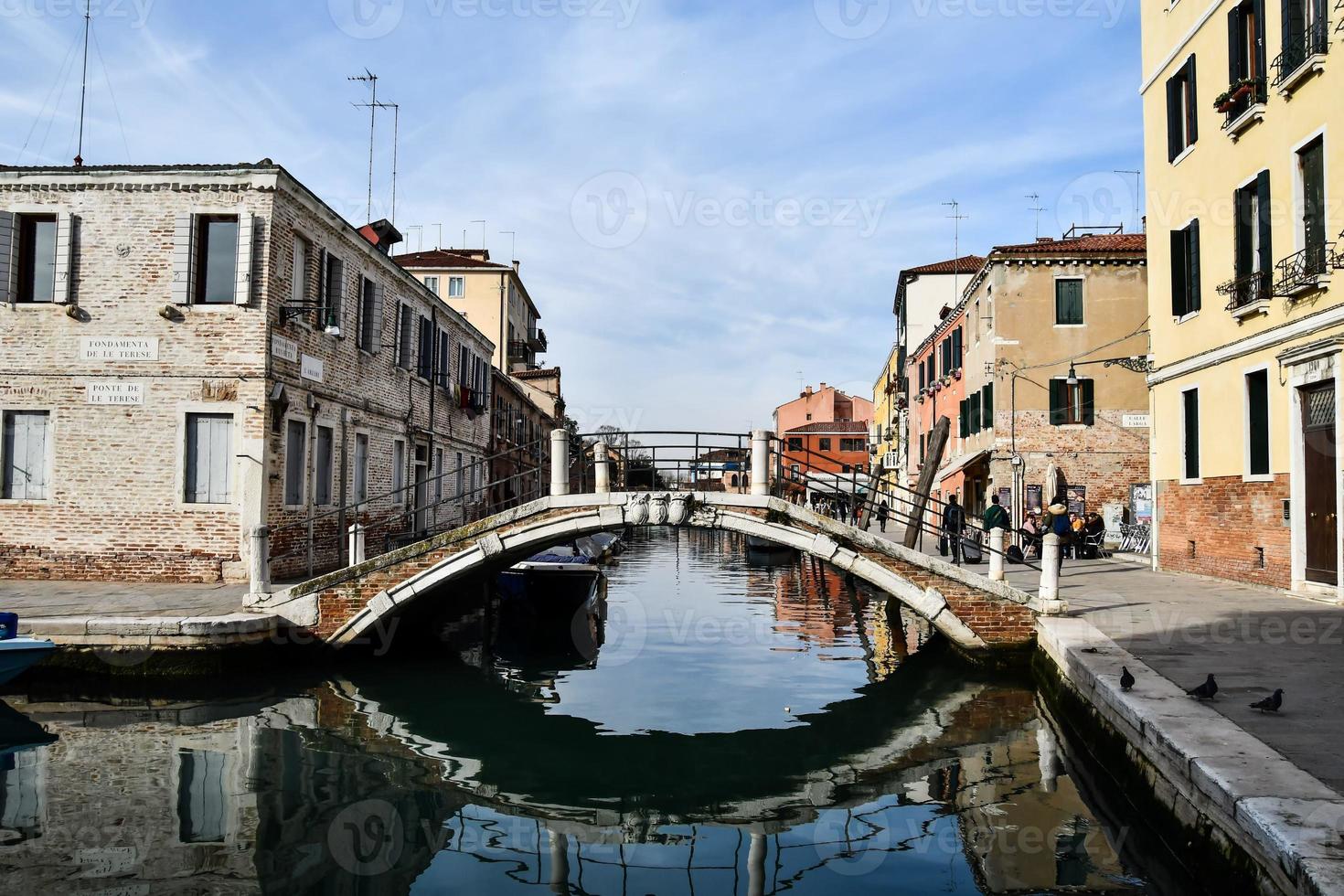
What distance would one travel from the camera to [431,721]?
10.1m

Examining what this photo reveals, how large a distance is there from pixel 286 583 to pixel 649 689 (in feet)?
17.0

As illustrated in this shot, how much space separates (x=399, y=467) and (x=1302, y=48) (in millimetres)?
15436

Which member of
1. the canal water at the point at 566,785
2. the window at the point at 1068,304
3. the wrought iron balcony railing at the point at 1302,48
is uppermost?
the wrought iron balcony railing at the point at 1302,48

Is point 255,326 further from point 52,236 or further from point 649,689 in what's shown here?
point 649,689

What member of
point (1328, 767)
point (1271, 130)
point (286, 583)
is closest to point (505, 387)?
point (286, 583)

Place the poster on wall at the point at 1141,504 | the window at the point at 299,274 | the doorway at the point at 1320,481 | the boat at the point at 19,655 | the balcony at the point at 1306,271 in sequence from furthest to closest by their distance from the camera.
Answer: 1. the poster on wall at the point at 1141,504
2. the window at the point at 299,274
3. the doorway at the point at 1320,481
4. the balcony at the point at 1306,271
5. the boat at the point at 19,655

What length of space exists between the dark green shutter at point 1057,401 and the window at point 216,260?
16933 mm

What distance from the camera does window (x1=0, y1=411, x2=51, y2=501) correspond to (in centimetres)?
1360

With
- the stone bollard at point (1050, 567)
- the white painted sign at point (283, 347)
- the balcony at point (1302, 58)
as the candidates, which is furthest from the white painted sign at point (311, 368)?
the balcony at point (1302, 58)

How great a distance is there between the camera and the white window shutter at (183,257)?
13.5m

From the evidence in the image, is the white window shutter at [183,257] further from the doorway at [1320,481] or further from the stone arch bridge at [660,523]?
the doorway at [1320,481]

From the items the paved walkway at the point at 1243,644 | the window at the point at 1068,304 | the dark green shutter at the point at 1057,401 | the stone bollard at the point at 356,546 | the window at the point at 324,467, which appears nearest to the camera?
the paved walkway at the point at 1243,644

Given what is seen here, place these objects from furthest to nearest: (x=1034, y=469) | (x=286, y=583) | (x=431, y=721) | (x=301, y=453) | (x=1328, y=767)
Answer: (x=1034, y=469) → (x=301, y=453) → (x=286, y=583) → (x=431, y=721) → (x=1328, y=767)

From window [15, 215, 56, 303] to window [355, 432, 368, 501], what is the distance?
4.93 m
